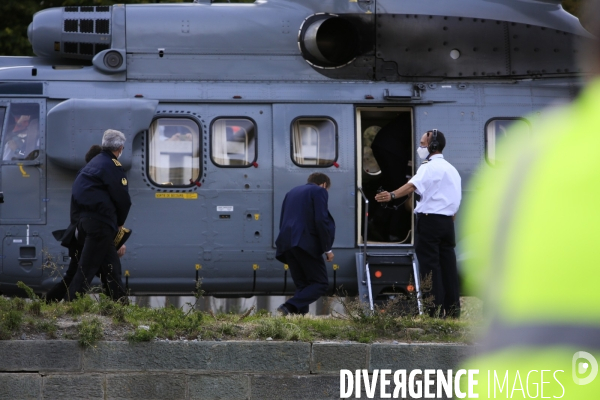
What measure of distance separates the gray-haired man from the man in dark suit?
1.72m

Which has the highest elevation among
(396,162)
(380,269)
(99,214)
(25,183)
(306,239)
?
(396,162)

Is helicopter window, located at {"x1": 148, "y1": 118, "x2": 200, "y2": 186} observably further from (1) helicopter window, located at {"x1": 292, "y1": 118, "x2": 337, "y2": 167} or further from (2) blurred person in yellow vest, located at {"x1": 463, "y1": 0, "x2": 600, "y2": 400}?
(2) blurred person in yellow vest, located at {"x1": 463, "y1": 0, "x2": 600, "y2": 400}

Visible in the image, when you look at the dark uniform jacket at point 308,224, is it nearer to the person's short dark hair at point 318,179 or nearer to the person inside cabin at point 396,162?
the person's short dark hair at point 318,179

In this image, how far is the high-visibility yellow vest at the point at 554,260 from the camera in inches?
60.5

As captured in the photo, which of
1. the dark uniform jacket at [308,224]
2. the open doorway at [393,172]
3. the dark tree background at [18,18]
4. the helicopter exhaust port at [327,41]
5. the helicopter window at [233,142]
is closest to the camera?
the dark uniform jacket at [308,224]

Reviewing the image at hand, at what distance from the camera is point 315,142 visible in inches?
402

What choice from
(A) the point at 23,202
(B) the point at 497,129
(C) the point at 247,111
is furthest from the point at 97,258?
(B) the point at 497,129

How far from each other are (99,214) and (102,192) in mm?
215

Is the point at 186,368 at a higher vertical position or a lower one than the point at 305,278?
lower

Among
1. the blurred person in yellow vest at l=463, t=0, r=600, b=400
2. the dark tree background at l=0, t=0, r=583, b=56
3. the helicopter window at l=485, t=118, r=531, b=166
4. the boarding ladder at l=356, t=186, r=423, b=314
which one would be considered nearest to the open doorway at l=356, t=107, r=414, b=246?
the boarding ladder at l=356, t=186, r=423, b=314

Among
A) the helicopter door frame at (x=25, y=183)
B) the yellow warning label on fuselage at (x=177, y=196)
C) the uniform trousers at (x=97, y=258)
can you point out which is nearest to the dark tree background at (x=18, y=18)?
the helicopter door frame at (x=25, y=183)

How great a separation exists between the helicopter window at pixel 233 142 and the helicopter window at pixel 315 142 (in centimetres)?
51

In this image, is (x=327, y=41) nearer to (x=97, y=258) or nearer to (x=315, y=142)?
(x=315, y=142)

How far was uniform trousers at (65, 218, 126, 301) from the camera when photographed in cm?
825
